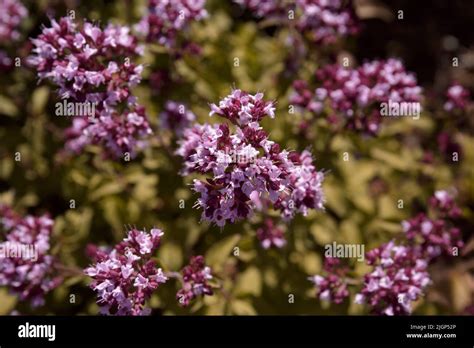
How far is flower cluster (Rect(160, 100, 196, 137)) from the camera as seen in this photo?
6.11 m

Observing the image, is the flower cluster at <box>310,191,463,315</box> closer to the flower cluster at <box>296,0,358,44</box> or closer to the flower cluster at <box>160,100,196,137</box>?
the flower cluster at <box>160,100,196,137</box>

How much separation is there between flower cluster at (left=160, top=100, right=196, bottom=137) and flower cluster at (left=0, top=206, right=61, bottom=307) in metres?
1.61

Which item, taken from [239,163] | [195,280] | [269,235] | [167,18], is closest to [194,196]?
[269,235]

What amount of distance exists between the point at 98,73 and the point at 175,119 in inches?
53.2

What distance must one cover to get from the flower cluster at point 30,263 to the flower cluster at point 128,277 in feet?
3.64

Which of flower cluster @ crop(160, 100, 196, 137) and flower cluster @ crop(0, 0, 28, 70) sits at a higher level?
flower cluster @ crop(0, 0, 28, 70)

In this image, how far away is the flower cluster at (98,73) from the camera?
16.2 ft

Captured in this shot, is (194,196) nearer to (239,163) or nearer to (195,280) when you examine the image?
(195,280)

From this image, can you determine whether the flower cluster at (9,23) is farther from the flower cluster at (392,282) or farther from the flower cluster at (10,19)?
the flower cluster at (392,282)

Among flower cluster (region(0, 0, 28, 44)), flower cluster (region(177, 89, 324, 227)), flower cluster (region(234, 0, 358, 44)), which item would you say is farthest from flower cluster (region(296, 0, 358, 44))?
flower cluster (region(0, 0, 28, 44))

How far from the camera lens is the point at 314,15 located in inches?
254
